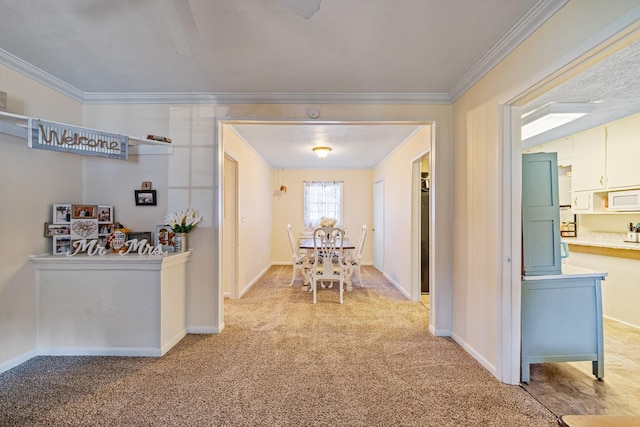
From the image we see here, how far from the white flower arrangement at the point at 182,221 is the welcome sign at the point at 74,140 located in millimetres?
667

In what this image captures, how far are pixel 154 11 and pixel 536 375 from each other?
3631 millimetres

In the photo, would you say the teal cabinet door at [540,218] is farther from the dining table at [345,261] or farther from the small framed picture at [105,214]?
the small framed picture at [105,214]

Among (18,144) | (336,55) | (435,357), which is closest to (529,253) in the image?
(435,357)

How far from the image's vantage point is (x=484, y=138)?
2.33m

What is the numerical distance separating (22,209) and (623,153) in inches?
237

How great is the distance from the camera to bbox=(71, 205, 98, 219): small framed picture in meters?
2.71

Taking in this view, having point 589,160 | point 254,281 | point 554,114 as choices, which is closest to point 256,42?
point 554,114

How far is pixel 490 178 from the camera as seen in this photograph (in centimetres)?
224

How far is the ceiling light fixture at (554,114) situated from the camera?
2955 mm

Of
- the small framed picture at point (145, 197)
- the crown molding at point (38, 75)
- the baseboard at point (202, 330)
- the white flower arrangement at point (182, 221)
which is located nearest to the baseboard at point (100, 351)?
the baseboard at point (202, 330)

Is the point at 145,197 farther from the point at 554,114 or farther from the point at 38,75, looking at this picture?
the point at 554,114

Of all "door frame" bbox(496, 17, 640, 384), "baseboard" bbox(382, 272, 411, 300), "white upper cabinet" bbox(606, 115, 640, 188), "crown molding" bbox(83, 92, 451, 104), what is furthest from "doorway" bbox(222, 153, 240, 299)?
"white upper cabinet" bbox(606, 115, 640, 188)

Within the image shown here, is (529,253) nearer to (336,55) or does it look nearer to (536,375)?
(536,375)

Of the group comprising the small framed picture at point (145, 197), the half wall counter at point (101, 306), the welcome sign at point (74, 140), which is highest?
the welcome sign at point (74, 140)
